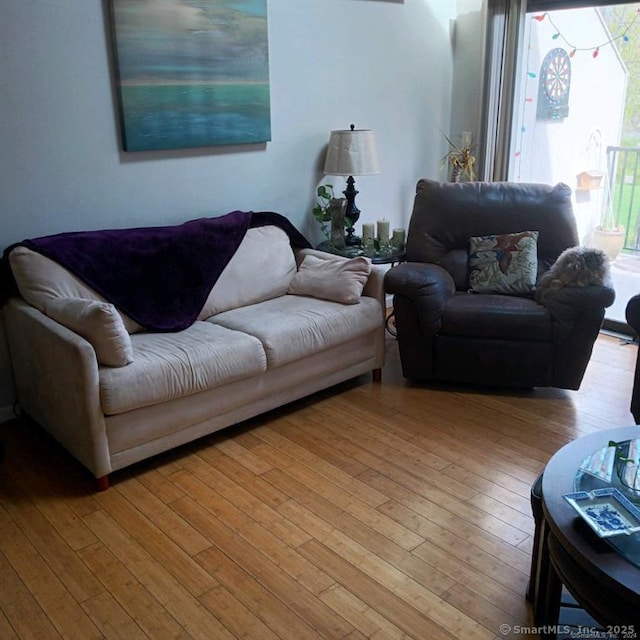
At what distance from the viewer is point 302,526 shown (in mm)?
2484

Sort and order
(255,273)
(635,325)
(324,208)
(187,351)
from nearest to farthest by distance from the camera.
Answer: (187,351), (635,325), (255,273), (324,208)

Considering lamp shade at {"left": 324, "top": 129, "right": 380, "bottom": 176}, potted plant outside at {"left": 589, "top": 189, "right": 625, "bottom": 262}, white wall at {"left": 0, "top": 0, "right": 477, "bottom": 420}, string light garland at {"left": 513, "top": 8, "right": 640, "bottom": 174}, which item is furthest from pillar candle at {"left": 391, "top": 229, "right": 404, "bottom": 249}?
potted plant outside at {"left": 589, "top": 189, "right": 625, "bottom": 262}

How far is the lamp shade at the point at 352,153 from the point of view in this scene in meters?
3.97

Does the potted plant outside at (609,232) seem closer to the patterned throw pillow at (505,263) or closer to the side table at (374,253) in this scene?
the patterned throw pillow at (505,263)

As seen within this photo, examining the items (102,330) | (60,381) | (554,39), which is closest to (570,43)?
(554,39)

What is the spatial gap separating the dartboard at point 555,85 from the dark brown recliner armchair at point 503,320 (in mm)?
1067

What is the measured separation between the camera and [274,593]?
7.05 ft

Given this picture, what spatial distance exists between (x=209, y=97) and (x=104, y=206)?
2.66 feet

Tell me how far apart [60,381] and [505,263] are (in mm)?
2352

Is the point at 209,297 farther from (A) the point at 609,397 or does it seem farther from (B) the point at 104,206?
(A) the point at 609,397

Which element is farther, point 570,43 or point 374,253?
point 570,43

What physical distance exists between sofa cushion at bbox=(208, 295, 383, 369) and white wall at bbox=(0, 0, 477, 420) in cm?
73

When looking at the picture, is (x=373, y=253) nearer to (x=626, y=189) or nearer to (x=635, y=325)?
(x=635, y=325)

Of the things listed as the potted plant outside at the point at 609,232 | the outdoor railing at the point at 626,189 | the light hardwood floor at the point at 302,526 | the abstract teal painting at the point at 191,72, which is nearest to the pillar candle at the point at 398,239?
the abstract teal painting at the point at 191,72
